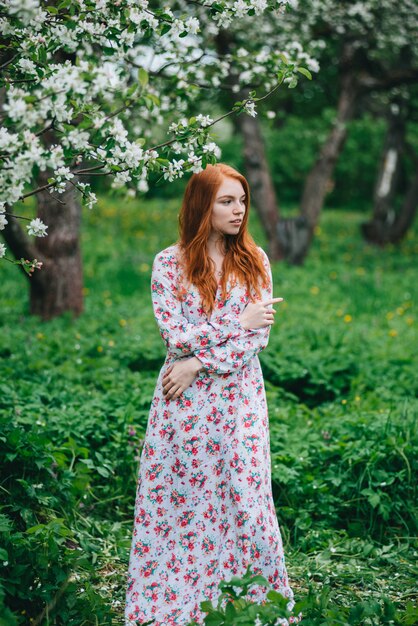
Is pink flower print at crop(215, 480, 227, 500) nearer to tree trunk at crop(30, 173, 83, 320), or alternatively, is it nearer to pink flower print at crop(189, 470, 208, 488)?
pink flower print at crop(189, 470, 208, 488)

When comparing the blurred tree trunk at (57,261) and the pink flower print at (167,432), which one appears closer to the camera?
the pink flower print at (167,432)

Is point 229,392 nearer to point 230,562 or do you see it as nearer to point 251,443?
point 251,443

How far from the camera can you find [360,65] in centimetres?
1144

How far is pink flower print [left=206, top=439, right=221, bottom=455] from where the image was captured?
3039mm

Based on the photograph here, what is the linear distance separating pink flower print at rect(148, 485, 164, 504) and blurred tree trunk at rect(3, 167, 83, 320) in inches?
165

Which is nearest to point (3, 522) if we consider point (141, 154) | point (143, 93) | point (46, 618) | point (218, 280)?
point (46, 618)

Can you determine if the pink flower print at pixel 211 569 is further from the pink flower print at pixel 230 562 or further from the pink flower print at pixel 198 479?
the pink flower print at pixel 198 479

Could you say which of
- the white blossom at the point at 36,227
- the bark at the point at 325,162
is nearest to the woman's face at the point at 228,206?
the white blossom at the point at 36,227

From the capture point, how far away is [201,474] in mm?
3049

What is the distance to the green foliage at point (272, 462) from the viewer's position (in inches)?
115

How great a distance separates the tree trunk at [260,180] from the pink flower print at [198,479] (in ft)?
27.2

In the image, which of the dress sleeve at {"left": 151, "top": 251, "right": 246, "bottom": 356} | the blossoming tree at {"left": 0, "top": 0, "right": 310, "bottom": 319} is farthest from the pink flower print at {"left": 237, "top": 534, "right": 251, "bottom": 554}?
the blossoming tree at {"left": 0, "top": 0, "right": 310, "bottom": 319}

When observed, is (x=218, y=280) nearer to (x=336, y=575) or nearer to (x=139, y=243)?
(x=336, y=575)

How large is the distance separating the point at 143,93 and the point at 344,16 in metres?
9.35
